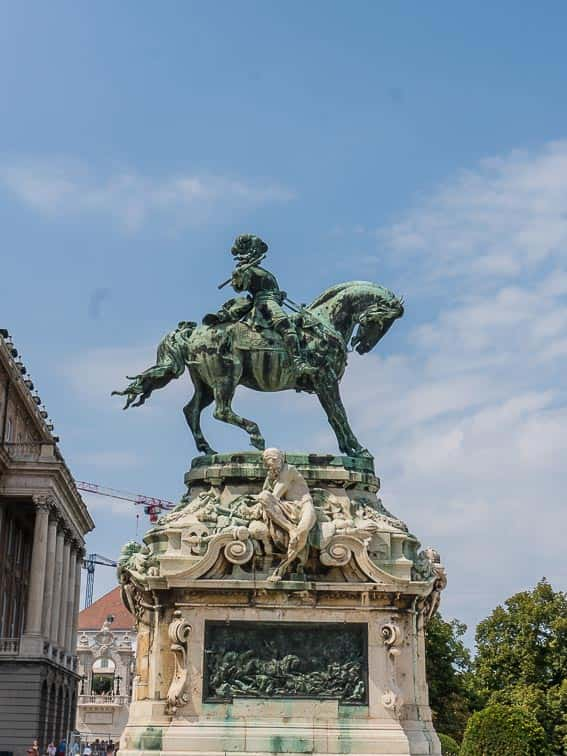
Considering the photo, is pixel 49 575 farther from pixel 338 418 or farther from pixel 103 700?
pixel 338 418

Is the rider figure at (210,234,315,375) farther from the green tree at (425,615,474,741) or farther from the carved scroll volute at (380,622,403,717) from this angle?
the green tree at (425,615,474,741)

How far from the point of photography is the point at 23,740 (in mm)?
61938

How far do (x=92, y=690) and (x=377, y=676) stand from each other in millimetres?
111998

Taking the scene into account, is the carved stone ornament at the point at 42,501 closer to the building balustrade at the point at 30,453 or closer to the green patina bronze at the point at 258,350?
the building balustrade at the point at 30,453

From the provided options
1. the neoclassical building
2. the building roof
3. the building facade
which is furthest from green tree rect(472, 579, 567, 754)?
the building roof

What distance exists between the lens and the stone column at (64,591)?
74419 mm

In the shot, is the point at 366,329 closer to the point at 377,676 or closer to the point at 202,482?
the point at 202,482

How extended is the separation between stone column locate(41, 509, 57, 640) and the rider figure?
53641 mm

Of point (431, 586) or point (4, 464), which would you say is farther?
point (4, 464)

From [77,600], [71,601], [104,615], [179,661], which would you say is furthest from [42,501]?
[104,615]

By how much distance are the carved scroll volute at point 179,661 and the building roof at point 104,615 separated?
127786 mm

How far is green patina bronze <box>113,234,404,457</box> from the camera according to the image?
1658 centimetres

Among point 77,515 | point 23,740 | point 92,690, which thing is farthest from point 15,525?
point 92,690

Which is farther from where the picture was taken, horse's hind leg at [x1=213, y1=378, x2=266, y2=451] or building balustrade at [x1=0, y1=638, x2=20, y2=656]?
building balustrade at [x1=0, y1=638, x2=20, y2=656]
